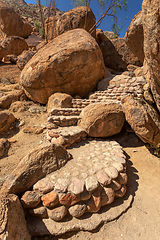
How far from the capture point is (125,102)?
340cm

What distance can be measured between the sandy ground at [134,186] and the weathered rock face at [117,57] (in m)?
8.10

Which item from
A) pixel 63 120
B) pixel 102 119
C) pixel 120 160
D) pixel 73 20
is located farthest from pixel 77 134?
pixel 73 20

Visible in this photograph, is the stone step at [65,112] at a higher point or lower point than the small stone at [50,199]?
higher

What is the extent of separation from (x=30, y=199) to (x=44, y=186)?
9.5 inches

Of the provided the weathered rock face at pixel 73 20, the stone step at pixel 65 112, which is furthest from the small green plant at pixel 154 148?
the weathered rock face at pixel 73 20

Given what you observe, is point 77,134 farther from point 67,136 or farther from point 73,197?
point 73,197

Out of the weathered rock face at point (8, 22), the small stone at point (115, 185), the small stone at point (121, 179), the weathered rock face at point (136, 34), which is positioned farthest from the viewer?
the weathered rock face at point (8, 22)

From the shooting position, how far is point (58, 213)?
1.79 meters

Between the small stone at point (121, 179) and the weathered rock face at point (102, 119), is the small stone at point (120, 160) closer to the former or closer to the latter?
the small stone at point (121, 179)

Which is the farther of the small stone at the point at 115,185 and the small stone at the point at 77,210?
the small stone at the point at 115,185

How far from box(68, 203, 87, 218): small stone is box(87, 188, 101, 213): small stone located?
8 cm

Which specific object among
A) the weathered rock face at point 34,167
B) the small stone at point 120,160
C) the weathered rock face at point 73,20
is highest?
the weathered rock face at point 73,20

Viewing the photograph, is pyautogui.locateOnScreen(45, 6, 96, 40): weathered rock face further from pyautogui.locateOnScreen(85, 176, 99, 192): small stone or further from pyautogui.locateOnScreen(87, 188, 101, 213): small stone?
pyautogui.locateOnScreen(87, 188, 101, 213): small stone

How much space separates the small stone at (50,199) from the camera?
71.7 inches
